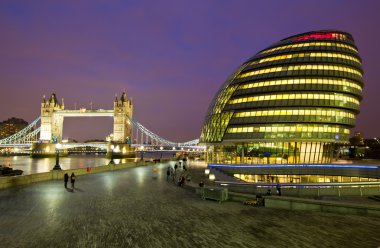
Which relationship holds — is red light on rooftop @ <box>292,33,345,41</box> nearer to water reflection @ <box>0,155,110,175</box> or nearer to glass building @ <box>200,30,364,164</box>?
glass building @ <box>200,30,364,164</box>

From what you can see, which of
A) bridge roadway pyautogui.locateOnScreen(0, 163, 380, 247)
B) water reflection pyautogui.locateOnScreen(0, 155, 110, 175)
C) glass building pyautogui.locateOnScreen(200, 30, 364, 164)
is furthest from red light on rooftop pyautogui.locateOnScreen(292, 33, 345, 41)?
water reflection pyautogui.locateOnScreen(0, 155, 110, 175)

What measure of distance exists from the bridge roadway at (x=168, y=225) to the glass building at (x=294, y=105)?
160 ft

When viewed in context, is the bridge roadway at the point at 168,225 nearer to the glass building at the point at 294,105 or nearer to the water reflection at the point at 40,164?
the glass building at the point at 294,105

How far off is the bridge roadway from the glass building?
48.8 m

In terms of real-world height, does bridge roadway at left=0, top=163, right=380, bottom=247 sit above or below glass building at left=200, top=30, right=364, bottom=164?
below

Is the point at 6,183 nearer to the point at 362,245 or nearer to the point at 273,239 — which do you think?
the point at 273,239

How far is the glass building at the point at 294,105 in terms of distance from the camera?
2665 inches

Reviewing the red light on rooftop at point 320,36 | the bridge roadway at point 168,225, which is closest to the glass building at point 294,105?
the red light on rooftop at point 320,36

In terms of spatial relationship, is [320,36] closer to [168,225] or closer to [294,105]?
[294,105]

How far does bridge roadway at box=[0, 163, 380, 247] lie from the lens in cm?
1313

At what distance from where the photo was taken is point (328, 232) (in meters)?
14.4

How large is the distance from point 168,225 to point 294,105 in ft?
187

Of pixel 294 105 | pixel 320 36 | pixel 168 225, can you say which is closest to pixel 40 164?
pixel 294 105

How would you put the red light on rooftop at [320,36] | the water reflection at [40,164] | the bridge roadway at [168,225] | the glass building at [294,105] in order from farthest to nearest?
1. the water reflection at [40,164]
2. the red light on rooftop at [320,36]
3. the glass building at [294,105]
4. the bridge roadway at [168,225]
